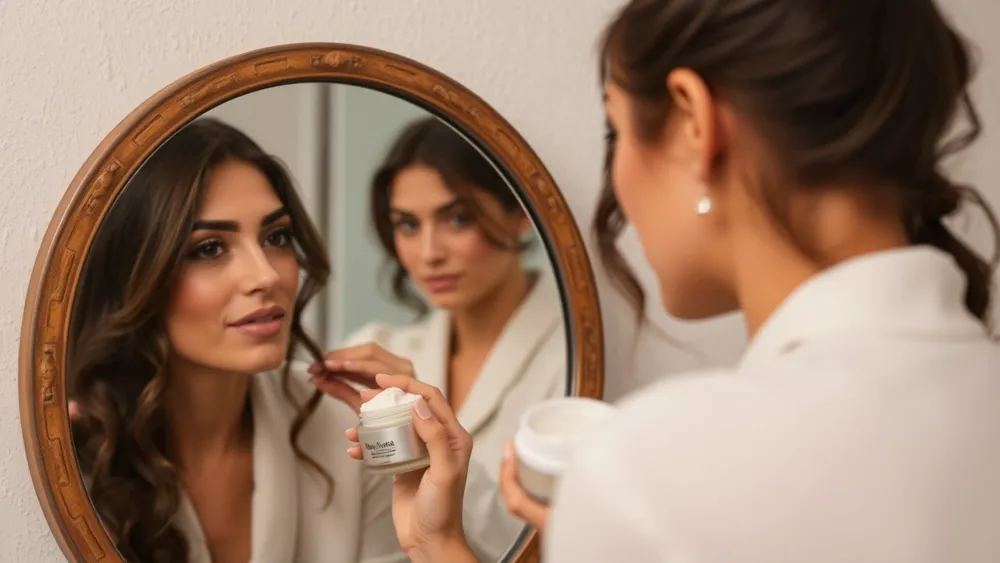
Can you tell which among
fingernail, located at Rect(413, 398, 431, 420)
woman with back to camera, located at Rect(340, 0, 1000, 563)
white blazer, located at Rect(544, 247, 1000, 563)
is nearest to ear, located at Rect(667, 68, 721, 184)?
woman with back to camera, located at Rect(340, 0, 1000, 563)

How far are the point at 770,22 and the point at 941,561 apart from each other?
10.8 inches

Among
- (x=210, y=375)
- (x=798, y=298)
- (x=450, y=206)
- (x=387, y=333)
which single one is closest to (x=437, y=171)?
(x=450, y=206)

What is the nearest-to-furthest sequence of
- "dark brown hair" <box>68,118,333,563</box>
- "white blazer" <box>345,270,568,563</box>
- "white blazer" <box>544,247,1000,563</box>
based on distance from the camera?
"white blazer" <box>544,247,1000,563</box> → "dark brown hair" <box>68,118,333,563</box> → "white blazer" <box>345,270,568,563</box>

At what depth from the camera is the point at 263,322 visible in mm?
695

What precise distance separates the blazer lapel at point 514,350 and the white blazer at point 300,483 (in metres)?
0.11

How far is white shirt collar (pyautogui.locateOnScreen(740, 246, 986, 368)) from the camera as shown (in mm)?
455

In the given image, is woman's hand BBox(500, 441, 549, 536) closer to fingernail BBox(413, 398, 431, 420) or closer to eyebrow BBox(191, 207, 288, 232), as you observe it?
fingernail BBox(413, 398, 431, 420)

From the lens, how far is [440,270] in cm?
77

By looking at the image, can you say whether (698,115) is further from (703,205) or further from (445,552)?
(445,552)

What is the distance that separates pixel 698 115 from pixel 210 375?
40 cm

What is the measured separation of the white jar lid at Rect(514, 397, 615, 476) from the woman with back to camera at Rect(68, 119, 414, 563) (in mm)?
221

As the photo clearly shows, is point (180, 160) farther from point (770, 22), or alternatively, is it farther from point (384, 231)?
point (770, 22)

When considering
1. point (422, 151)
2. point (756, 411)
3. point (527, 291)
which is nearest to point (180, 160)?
point (422, 151)

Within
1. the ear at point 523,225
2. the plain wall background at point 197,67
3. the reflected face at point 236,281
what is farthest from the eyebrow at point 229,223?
the ear at point 523,225
